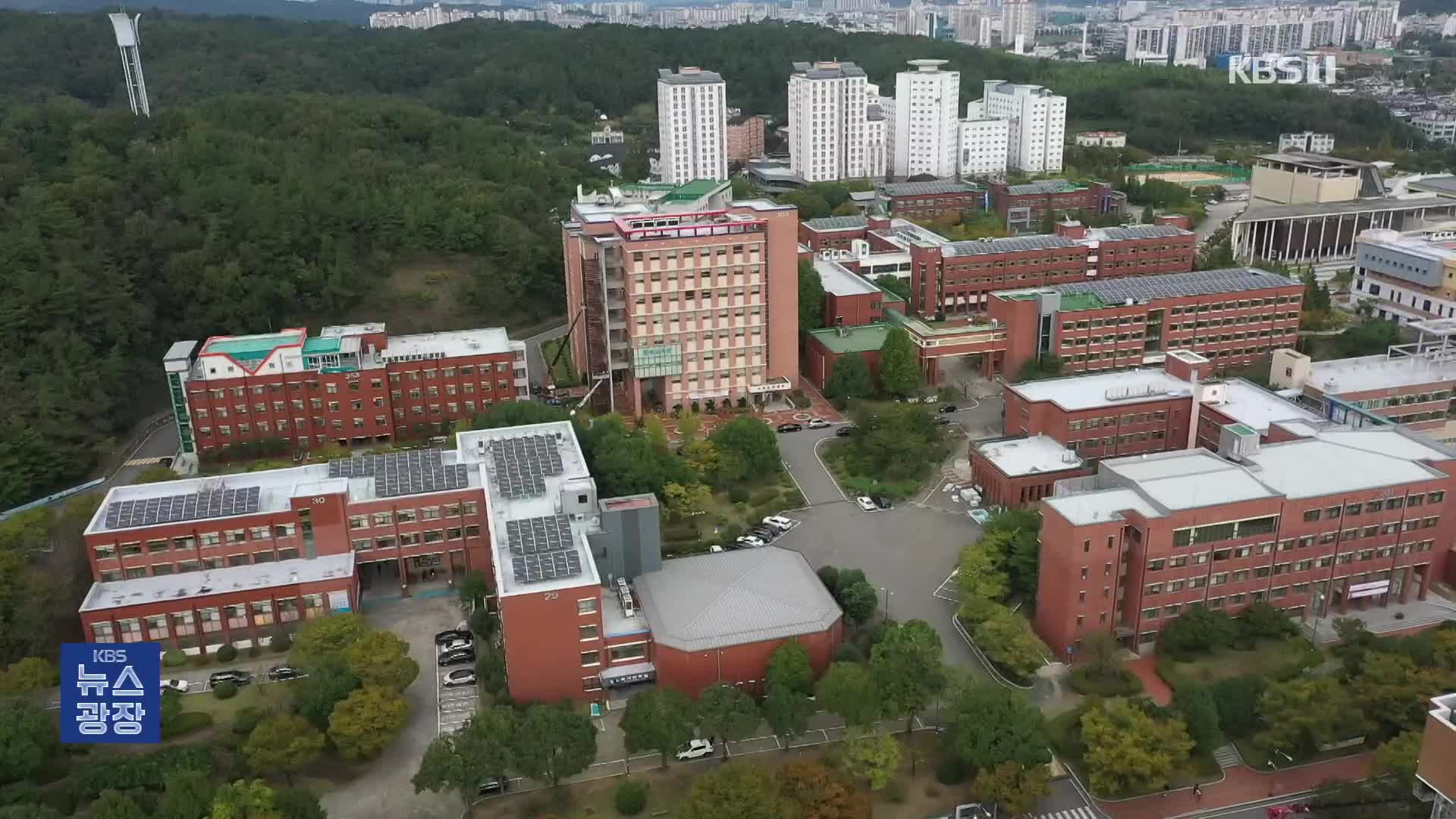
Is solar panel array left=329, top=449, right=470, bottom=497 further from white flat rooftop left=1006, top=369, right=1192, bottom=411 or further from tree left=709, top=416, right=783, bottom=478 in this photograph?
white flat rooftop left=1006, top=369, right=1192, bottom=411

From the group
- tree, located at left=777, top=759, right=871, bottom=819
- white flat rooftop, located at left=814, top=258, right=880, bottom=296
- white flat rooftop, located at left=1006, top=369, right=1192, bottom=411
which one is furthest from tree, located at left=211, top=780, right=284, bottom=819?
white flat rooftop, located at left=814, top=258, right=880, bottom=296

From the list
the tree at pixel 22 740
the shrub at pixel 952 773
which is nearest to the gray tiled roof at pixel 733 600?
the shrub at pixel 952 773

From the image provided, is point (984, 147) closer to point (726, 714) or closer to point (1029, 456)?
point (1029, 456)

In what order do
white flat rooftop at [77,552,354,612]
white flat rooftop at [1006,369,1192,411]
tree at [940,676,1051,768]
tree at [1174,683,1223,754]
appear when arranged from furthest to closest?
white flat rooftop at [1006,369,1192,411], white flat rooftop at [77,552,354,612], tree at [1174,683,1223,754], tree at [940,676,1051,768]

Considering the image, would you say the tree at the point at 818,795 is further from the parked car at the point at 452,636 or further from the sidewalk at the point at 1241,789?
the parked car at the point at 452,636

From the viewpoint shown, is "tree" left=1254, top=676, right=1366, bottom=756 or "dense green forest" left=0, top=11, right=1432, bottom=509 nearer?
"tree" left=1254, top=676, right=1366, bottom=756
